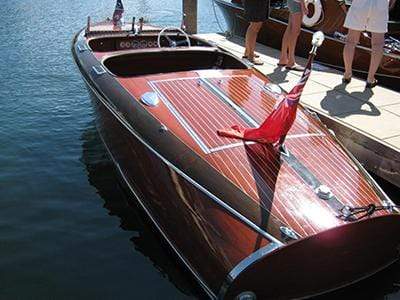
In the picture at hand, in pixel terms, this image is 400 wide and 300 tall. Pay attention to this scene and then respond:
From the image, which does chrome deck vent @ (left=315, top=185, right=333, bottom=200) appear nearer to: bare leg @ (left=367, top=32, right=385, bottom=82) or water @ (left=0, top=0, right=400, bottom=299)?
water @ (left=0, top=0, right=400, bottom=299)

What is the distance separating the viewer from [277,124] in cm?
354

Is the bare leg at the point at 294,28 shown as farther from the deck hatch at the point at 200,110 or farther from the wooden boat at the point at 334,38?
the deck hatch at the point at 200,110

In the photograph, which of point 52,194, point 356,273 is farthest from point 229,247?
point 52,194

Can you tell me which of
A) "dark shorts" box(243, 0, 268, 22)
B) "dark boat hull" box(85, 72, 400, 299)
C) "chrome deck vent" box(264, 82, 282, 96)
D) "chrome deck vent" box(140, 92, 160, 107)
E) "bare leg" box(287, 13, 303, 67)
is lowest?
"dark boat hull" box(85, 72, 400, 299)

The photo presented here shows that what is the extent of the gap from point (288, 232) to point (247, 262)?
316 millimetres

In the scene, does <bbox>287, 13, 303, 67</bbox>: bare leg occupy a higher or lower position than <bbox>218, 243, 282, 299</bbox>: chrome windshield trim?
higher

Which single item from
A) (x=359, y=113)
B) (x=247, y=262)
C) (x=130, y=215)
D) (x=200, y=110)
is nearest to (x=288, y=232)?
(x=247, y=262)

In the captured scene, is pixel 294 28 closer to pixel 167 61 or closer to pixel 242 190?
pixel 167 61

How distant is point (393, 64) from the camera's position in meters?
7.40

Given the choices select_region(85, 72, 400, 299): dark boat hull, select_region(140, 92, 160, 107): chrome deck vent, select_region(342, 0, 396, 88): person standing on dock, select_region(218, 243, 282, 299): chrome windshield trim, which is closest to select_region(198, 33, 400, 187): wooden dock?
select_region(342, 0, 396, 88): person standing on dock

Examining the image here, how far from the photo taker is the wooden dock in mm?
4785

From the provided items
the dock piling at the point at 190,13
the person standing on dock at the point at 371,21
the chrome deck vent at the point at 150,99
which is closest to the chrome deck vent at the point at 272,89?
the chrome deck vent at the point at 150,99

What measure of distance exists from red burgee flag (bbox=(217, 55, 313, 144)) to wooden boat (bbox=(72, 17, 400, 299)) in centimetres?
7

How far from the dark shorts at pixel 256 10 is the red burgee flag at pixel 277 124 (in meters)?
3.31
